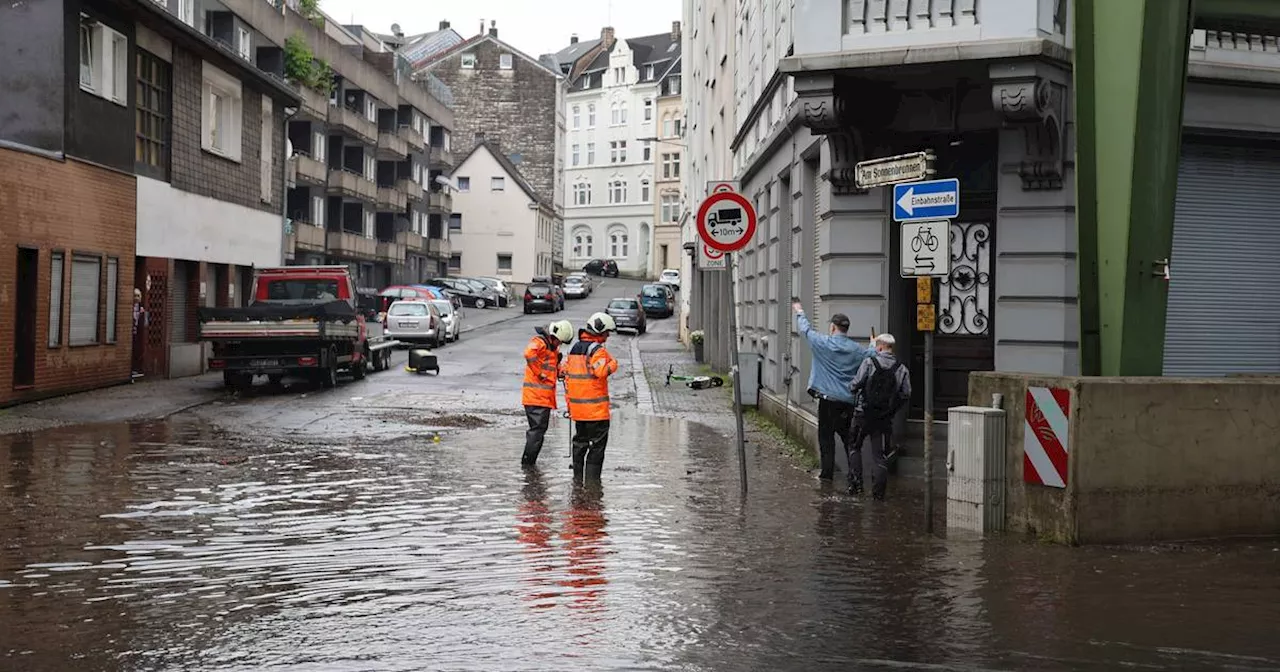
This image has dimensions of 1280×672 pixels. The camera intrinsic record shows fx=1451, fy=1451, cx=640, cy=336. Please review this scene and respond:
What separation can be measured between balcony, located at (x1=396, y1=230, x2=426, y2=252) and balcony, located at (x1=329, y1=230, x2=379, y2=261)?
19.8 ft

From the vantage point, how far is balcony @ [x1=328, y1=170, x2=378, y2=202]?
61219mm

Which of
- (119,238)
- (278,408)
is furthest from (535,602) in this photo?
(119,238)

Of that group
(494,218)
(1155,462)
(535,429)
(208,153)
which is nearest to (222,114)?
(208,153)

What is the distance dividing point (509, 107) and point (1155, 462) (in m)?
99.4

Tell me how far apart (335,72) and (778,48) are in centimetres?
4416

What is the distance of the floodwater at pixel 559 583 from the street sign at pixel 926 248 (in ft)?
6.59

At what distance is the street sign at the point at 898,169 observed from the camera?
11039 mm

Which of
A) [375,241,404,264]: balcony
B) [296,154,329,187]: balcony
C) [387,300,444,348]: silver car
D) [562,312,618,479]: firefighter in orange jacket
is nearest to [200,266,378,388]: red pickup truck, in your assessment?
[562,312,618,479]: firefighter in orange jacket

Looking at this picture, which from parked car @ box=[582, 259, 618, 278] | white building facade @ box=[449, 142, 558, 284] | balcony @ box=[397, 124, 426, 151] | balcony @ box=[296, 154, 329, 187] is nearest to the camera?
balcony @ box=[296, 154, 329, 187]

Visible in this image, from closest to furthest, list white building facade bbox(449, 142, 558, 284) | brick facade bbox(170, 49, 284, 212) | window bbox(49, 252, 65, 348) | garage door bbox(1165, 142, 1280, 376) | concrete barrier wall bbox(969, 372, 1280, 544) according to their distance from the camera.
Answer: concrete barrier wall bbox(969, 372, 1280, 544) < garage door bbox(1165, 142, 1280, 376) < window bbox(49, 252, 65, 348) < brick facade bbox(170, 49, 284, 212) < white building facade bbox(449, 142, 558, 284)

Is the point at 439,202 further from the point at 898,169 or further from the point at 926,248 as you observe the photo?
the point at 926,248

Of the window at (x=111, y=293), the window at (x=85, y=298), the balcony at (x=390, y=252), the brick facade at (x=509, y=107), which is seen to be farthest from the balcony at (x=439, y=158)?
the window at (x=85, y=298)

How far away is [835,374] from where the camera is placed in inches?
550

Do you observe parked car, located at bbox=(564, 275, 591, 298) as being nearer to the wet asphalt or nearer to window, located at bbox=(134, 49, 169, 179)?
window, located at bbox=(134, 49, 169, 179)
